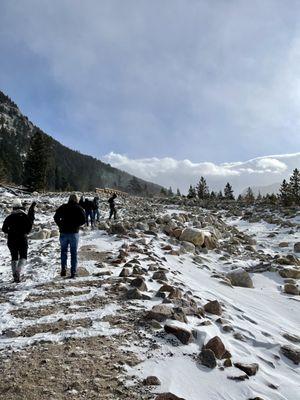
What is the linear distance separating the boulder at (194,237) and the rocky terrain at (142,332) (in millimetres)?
4699

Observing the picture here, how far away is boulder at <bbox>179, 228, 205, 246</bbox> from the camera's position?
63.4 ft

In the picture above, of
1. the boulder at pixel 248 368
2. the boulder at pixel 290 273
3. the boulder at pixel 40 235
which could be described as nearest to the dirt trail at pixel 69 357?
the boulder at pixel 248 368

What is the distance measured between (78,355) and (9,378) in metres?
1.06

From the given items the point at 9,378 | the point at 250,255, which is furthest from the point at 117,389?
the point at 250,255

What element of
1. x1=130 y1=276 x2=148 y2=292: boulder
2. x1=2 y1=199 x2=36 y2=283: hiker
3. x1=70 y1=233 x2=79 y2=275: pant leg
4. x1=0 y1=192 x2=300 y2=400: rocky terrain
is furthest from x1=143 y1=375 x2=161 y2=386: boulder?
x1=2 y1=199 x2=36 y2=283: hiker

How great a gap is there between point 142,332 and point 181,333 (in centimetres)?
67

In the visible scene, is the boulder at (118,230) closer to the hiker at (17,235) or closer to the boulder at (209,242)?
the boulder at (209,242)

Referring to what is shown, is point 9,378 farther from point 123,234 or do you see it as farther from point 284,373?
point 123,234

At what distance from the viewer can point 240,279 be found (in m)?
13.7

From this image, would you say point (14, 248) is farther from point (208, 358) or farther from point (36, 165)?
point (36, 165)

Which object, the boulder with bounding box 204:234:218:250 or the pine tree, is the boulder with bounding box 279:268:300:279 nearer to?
the boulder with bounding box 204:234:218:250

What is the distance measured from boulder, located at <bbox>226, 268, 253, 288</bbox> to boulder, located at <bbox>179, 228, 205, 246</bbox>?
5390mm

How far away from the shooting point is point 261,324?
9.04 meters

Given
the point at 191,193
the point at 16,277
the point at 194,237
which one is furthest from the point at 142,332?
the point at 191,193
